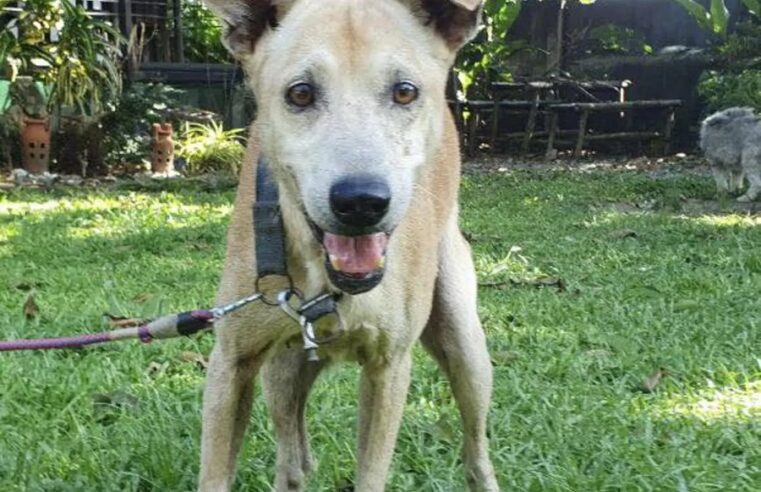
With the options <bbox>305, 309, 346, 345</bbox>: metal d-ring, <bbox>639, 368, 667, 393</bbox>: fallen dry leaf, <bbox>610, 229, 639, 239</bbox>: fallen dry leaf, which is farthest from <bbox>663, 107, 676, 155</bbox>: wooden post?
<bbox>305, 309, 346, 345</bbox>: metal d-ring

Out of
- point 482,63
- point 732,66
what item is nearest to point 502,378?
point 732,66

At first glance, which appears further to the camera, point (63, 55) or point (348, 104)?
point (63, 55)

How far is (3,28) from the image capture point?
14.5 m

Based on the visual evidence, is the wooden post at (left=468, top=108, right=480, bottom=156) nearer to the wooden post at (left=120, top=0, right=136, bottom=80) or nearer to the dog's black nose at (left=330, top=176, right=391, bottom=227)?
the wooden post at (left=120, top=0, right=136, bottom=80)

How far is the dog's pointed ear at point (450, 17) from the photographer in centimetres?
291

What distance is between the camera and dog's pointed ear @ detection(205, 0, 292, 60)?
9.25ft

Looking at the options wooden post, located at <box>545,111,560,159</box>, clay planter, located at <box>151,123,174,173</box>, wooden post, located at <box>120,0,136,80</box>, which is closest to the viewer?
clay planter, located at <box>151,123,174,173</box>

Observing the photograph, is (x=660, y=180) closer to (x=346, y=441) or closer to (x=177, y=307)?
(x=177, y=307)

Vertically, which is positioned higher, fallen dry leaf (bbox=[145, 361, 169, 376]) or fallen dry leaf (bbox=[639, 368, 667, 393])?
fallen dry leaf (bbox=[639, 368, 667, 393])

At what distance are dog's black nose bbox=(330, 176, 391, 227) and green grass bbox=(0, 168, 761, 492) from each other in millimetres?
1324

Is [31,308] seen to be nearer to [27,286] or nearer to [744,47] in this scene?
[27,286]

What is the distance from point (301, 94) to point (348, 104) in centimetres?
13

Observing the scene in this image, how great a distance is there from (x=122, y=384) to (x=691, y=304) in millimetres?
3266

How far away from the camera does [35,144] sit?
13.3m
